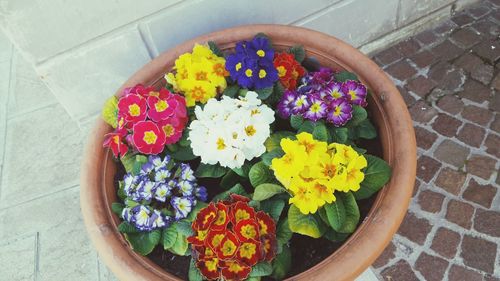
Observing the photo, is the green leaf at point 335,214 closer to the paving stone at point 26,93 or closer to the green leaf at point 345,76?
the green leaf at point 345,76

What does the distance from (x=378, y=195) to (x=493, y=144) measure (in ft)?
3.52

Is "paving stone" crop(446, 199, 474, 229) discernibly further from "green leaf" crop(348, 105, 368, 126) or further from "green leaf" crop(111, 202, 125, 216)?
"green leaf" crop(111, 202, 125, 216)

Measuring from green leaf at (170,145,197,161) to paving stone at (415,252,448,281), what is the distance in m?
1.03

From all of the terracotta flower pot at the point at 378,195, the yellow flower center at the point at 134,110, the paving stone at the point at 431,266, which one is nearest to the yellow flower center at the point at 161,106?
the yellow flower center at the point at 134,110

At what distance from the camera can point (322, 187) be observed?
1290 millimetres

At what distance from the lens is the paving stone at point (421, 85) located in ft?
7.72

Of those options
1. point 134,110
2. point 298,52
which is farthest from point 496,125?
point 134,110

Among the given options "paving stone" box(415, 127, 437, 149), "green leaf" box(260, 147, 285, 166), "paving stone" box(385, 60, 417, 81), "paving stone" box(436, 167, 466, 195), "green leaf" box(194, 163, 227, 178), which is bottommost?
"paving stone" box(436, 167, 466, 195)

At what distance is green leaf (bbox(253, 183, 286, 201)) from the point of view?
1.37 m

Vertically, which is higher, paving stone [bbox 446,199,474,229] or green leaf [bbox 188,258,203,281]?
Answer: green leaf [bbox 188,258,203,281]

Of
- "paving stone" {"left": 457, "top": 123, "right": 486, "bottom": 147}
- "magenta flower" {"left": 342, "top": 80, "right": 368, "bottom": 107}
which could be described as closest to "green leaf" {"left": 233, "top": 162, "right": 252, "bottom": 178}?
"magenta flower" {"left": 342, "top": 80, "right": 368, "bottom": 107}

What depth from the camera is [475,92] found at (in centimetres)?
232

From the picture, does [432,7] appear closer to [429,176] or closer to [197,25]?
[429,176]

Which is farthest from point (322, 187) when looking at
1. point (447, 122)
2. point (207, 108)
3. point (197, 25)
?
point (447, 122)
